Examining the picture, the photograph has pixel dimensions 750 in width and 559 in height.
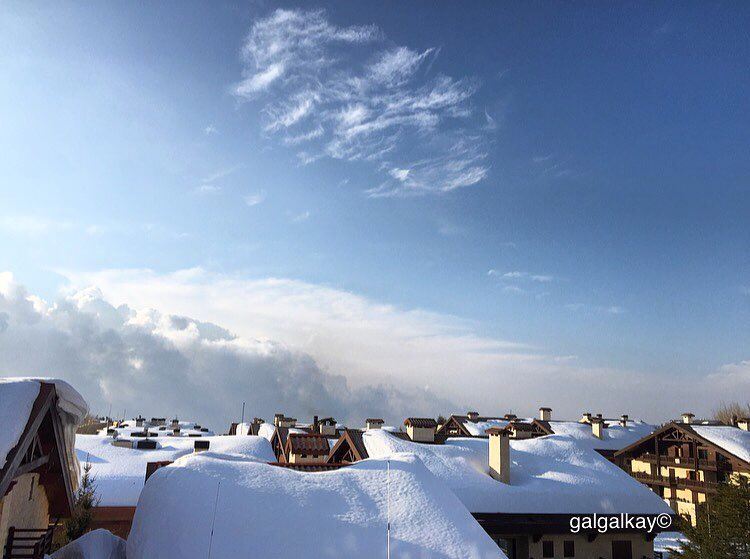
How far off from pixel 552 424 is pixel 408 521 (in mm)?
65323

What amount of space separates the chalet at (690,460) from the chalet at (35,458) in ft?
152

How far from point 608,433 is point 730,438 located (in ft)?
78.4

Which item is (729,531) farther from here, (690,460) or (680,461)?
(680,461)

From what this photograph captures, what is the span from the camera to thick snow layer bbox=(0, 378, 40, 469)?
10.4m

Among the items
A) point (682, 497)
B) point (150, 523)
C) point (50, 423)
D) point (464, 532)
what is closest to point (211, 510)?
point (150, 523)

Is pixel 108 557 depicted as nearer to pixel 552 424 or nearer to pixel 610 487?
pixel 610 487

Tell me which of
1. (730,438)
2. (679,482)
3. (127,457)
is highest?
(730,438)

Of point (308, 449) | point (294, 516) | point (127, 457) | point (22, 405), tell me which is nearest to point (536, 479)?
point (308, 449)

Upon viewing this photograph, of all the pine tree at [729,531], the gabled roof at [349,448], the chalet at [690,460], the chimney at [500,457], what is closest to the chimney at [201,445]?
the gabled roof at [349,448]

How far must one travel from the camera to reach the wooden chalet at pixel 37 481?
11180 millimetres

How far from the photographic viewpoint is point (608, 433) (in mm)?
70375

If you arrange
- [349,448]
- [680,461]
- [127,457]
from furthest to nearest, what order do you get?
[680,461] → [127,457] → [349,448]

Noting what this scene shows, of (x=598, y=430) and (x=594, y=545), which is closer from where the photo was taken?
(x=594, y=545)

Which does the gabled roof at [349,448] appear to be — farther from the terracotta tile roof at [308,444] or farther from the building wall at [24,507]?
the building wall at [24,507]
